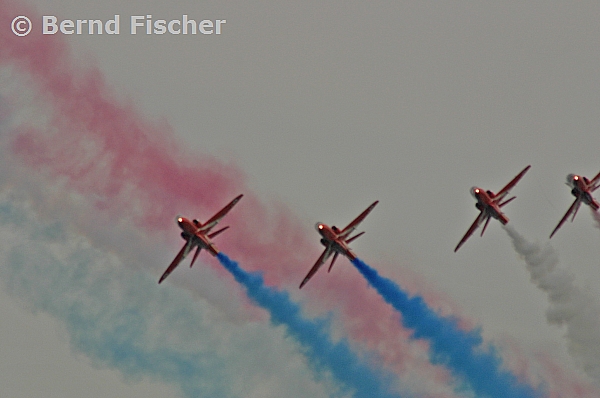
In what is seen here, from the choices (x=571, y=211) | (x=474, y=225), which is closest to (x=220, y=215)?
(x=474, y=225)

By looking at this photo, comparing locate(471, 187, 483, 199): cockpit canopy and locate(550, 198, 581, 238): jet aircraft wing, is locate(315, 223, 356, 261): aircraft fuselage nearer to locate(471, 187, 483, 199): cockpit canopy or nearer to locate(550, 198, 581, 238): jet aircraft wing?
locate(471, 187, 483, 199): cockpit canopy

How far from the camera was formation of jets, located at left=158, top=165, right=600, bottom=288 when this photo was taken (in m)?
133

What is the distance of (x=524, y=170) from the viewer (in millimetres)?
141125

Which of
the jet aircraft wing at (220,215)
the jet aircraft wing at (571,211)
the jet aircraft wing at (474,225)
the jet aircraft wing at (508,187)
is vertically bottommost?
the jet aircraft wing at (220,215)

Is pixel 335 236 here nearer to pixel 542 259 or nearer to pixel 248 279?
pixel 248 279

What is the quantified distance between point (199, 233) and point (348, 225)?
548 inches

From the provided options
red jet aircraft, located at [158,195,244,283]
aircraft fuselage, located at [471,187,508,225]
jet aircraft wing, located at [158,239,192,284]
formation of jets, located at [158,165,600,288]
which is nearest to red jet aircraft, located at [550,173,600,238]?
formation of jets, located at [158,165,600,288]

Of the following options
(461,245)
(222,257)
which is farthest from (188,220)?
(461,245)

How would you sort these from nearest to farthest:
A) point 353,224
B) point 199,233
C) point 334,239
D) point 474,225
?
point 199,233 → point 334,239 → point 353,224 → point 474,225

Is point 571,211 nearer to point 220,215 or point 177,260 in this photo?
point 220,215

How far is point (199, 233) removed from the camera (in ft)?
437

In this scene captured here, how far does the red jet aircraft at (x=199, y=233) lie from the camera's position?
13250 cm

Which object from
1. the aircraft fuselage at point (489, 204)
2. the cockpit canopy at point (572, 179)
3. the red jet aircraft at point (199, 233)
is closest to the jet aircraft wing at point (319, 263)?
the red jet aircraft at point (199, 233)

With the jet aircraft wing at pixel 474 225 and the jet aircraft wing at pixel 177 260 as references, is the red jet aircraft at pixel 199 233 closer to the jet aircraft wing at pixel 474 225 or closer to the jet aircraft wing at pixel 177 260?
the jet aircraft wing at pixel 177 260
